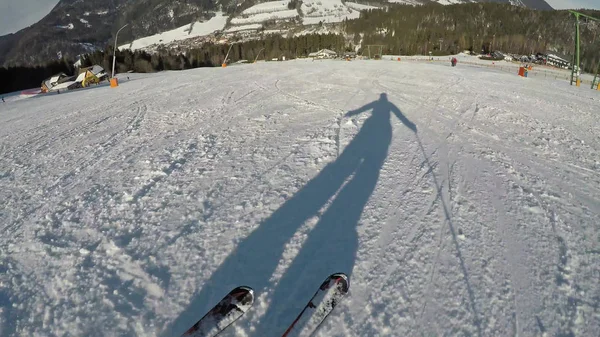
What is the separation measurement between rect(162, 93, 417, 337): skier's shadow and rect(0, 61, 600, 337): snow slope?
0.02m

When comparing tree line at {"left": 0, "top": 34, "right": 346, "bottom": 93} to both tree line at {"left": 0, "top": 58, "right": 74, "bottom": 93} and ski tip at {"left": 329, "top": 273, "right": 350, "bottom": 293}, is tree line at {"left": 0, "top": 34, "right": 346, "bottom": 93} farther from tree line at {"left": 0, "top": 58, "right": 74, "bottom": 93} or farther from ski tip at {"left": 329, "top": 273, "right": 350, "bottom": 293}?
ski tip at {"left": 329, "top": 273, "right": 350, "bottom": 293}

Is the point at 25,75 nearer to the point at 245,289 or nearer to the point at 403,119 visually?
the point at 403,119

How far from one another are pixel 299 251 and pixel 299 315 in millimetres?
1081

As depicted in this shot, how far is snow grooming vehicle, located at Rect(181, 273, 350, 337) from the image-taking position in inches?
119

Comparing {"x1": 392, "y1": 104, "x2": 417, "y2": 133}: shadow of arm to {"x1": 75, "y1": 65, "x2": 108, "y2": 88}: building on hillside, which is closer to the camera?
{"x1": 392, "y1": 104, "x2": 417, "y2": 133}: shadow of arm

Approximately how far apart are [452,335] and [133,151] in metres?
7.89

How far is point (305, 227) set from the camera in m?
4.67

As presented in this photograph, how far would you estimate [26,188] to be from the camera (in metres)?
6.26

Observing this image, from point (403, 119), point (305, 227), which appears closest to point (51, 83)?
point (403, 119)

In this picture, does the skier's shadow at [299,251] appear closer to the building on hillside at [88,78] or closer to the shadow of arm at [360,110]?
the shadow of arm at [360,110]

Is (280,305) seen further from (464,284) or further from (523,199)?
(523,199)

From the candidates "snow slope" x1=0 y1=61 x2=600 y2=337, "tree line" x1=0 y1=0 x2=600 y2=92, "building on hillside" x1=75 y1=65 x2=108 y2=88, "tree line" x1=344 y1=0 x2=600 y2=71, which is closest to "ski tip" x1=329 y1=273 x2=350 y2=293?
"snow slope" x1=0 y1=61 x2=600 y2=337

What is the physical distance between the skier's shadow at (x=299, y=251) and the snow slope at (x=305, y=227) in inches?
0.9

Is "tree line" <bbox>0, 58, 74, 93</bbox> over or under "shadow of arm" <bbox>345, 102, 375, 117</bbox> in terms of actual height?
over
